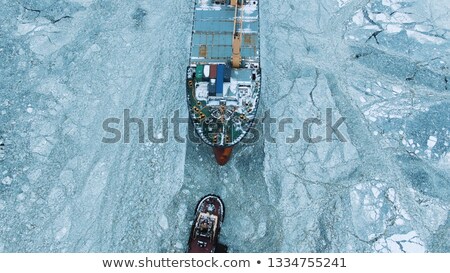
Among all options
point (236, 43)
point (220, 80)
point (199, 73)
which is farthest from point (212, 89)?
point (236, 43)

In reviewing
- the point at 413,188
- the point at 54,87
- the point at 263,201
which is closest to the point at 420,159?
the point at 413,188

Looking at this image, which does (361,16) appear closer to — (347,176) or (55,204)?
(347,176)

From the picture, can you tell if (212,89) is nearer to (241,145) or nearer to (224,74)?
(224,74)

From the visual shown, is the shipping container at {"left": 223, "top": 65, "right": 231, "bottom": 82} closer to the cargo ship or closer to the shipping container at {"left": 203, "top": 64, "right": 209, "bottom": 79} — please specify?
the cargo ship

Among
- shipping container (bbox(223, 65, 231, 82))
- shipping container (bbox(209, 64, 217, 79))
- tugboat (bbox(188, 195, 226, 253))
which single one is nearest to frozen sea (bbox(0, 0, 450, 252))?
tugboat (bbox(188, 195, 226, 253))

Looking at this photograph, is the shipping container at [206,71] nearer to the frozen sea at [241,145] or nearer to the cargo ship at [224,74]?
the cargo ship at [224,74]

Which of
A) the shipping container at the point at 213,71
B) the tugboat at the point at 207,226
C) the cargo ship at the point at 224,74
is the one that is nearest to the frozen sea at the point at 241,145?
the tugboat at the point at 207,226
